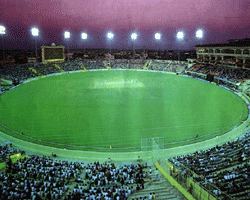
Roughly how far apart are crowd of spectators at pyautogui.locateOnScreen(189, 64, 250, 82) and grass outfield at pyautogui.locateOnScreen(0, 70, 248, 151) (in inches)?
282

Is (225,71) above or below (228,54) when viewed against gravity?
below

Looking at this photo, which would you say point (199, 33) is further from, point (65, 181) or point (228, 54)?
point (65, 181)

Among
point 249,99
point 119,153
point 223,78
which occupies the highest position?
point 223,78

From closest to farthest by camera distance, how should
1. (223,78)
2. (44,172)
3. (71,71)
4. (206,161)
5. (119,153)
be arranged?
(44,172) → (206,161) → (119,153) → (223,78) → (71,71)

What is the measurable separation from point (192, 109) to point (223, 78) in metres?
23.6

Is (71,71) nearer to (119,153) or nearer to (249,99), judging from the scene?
(249,99)

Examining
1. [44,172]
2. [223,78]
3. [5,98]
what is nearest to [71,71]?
[5,98]

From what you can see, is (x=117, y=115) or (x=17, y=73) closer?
(x=117, y=115)

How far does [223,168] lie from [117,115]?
593 inches

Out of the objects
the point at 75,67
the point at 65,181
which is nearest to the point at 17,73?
the point at 75,67

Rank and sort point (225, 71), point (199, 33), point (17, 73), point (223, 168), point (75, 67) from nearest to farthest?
1. point (223, 168)
2. point (199, 33)
3. point (225, 71)
4. point (17, 73)
5. point (75, 67)

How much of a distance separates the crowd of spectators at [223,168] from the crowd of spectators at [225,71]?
3136cm

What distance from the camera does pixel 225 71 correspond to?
50219mm

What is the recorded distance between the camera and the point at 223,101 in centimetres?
3253
